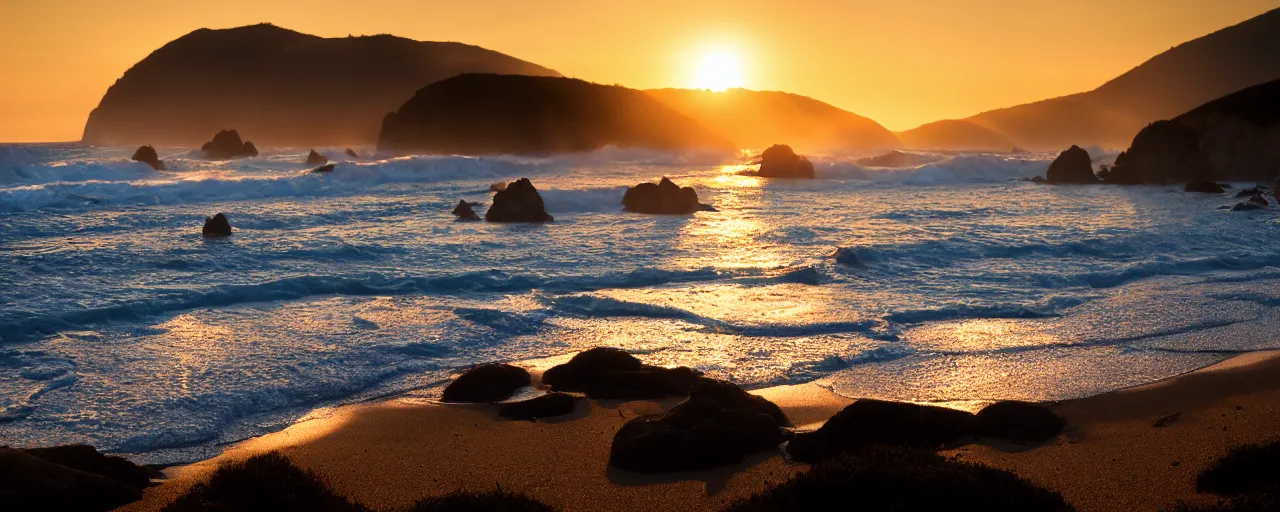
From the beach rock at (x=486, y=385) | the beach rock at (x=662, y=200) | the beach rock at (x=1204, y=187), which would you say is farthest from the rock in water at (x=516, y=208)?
the beach rock at (x=1204, y=187)

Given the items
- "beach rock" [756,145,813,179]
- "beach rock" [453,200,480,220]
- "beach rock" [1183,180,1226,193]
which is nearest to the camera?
"beach rock" [453,200,480,220]

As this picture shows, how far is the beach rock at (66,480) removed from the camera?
5496 millimetres

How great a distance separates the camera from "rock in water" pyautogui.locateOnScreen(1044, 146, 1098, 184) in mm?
51781

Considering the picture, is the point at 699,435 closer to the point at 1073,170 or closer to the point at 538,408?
the point at 538,408

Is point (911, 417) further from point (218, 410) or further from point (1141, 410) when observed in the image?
point (218, 410)

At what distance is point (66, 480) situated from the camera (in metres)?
5.73

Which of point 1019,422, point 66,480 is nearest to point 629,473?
point 1019,422

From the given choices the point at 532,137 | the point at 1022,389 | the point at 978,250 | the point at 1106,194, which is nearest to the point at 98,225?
the point at 978,250

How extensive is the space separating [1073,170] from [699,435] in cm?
5126

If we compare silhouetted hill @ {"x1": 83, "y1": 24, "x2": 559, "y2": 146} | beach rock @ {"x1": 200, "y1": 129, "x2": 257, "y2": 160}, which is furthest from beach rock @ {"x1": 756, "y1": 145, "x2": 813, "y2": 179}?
silhouetted hill @ {"x1": 83, "y1": 24, "x2": 559, "y2": 146}

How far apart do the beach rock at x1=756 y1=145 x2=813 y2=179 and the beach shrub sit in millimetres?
52531

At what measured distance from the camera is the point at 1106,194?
4053 cm

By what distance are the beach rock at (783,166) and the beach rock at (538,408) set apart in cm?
5050

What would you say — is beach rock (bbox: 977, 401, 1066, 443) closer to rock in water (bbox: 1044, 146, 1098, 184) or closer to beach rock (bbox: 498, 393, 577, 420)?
beach rock (bbox: 498, 393, 577, 420)
